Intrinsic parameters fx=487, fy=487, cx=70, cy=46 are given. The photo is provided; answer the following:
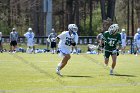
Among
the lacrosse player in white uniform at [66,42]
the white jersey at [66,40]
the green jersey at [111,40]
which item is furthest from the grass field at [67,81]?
the green jersey at [111,40]

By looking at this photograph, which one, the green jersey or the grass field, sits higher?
the green jersey

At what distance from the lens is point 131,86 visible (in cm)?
1552

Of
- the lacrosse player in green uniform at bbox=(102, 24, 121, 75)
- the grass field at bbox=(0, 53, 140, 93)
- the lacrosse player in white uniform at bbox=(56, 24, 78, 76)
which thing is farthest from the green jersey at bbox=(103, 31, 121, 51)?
the lacrosse player in white uniform at bbox=(56, 24, 78, 76)

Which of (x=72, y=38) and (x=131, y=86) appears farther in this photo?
(x=72, y=38)

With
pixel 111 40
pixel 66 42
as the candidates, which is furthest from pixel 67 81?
pixel 111 40

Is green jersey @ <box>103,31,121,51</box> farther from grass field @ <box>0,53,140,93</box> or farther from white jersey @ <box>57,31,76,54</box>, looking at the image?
white jersey @ <box>57,31,76,54</box>

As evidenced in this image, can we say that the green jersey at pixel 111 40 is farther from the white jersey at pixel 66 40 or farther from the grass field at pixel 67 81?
the white jersey at pixel 66 40

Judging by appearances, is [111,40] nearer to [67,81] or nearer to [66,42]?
[66,42]

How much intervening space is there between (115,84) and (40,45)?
2638cm

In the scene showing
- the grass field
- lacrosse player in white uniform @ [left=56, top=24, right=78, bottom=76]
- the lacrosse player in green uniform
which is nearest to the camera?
the grass field

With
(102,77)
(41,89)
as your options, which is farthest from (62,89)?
(102,77)

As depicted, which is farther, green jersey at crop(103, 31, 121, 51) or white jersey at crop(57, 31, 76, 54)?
green jersey at crop(103, 31, 121, 51)

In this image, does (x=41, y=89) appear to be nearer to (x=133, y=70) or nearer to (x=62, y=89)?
(x=62, y=89)

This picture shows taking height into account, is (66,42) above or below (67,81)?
above
